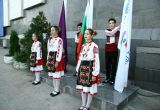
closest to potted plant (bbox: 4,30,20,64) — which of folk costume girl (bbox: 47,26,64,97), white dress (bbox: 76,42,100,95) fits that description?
folk costume girl (bbox: 47,26,64,97)

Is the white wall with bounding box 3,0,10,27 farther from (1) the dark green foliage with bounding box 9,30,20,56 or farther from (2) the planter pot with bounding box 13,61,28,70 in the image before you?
(2) the planter pot with bounding box 13,61,28,70

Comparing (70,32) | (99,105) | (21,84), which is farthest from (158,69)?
(70,32)

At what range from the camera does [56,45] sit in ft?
17.9

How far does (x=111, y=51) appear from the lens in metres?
5.75

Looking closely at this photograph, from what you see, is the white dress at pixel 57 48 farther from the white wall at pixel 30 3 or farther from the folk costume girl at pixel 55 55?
the white wall at pixel 30 3

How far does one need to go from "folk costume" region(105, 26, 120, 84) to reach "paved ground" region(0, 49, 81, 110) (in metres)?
1.19

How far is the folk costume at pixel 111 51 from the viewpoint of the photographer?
18.4ft

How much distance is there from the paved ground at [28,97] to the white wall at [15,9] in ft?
26.1

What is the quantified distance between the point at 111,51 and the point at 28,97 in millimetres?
2397

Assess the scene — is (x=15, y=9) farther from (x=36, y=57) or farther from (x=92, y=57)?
(x=92, y=57)

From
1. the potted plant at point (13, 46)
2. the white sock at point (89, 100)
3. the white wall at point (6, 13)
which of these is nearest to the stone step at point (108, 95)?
the white sock at point (89, 100)

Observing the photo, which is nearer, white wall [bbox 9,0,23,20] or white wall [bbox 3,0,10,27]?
white wall [bbox 9,0,23,20]

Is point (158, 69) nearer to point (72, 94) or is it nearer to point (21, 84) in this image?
point (72, 94)

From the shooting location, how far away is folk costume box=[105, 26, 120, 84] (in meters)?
5.61
